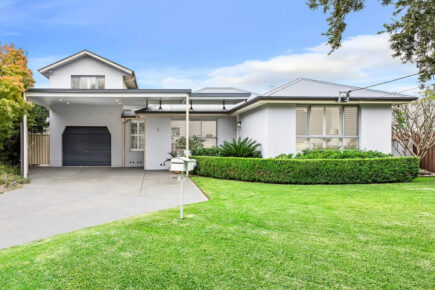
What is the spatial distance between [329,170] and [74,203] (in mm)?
7767

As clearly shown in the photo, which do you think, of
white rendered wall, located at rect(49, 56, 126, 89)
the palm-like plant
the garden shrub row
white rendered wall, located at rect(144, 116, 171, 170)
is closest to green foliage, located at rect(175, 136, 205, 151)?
white rendered wall, located at rect(144, 116, 171, 170)

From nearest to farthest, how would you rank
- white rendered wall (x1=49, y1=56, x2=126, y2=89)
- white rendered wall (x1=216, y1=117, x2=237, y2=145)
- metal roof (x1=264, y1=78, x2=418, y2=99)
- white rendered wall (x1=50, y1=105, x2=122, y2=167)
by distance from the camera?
metal roof (x1=264, y1=78, x2=418, y2=99) < white rendered wall (x1=216, y1=117, x2=237, y2=145) < white rendered wall (x1=49, y1=56, x2=126, y2=89) < white rendered wall (x1=50, y1=105, x2=122, y2=167)

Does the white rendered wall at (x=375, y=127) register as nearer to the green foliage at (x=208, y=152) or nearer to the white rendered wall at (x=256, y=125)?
the white rendered wall at (x=256, y=125)

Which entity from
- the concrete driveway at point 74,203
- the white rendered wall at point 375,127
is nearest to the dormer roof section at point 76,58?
the concrete driveway at point 74,203

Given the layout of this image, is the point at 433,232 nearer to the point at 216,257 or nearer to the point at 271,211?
the point at 271,211

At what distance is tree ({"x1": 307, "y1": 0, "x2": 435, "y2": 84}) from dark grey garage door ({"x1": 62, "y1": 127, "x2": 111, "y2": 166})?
48.8ft

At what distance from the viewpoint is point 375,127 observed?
1141cm

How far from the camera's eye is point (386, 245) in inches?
157

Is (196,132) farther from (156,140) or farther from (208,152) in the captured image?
(208,152)

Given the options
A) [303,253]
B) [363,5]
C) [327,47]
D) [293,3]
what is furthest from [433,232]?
[293,3]

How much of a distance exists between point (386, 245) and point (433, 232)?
1231 mm

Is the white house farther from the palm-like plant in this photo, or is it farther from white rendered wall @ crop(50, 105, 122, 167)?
the palm-like plant

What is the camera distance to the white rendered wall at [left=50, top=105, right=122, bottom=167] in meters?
16.5

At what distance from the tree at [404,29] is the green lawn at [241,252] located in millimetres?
2689
